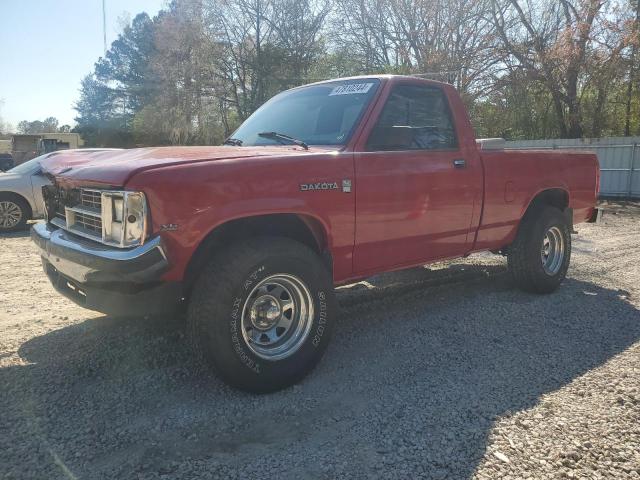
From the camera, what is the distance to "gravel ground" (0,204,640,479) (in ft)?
8.16

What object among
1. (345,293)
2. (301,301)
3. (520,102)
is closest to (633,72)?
(520,102)

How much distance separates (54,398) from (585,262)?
6619 mm

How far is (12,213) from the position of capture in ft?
31.6

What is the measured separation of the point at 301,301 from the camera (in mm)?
3365

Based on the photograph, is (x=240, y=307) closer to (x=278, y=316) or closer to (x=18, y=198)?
(x=278, y=316)

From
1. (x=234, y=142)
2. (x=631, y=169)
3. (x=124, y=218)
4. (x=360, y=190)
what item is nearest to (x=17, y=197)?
(x=234, y=142)

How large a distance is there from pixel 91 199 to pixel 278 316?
1383 millimetres

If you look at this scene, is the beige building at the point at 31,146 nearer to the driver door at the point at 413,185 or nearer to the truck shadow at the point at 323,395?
the truck shadow at the point at 323,395

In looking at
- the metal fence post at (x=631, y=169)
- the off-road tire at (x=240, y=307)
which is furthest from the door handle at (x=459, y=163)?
the metal fence post at (x=631, y=169)

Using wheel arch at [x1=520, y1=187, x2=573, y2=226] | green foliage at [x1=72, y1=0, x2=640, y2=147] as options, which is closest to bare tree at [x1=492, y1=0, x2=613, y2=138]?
green foliage at [x1=72, y1=0, x2=640, y2=147]

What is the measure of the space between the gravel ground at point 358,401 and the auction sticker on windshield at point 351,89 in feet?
6.38

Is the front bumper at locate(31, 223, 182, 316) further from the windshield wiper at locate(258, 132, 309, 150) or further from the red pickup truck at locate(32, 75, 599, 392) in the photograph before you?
the windshield wiper at locate(258, 132, 309, 150)

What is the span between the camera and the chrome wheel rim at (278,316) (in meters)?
3.21

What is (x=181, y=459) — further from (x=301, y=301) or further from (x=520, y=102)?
(x=520, y=102)
